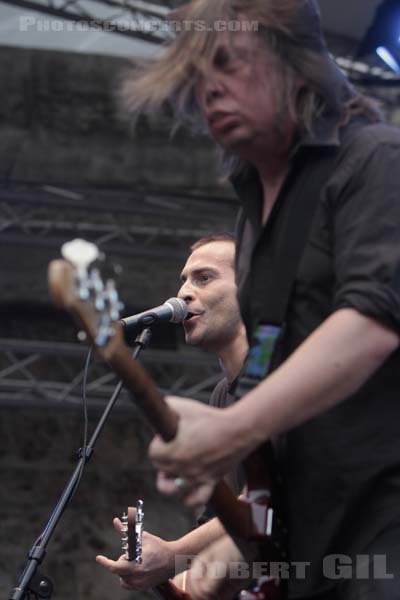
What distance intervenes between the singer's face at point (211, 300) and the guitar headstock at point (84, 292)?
5.61 ft

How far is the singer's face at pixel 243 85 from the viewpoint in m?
1.51

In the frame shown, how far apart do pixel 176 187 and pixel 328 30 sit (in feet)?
6.31

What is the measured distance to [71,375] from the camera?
8836 mm

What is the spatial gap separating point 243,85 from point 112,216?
22.5ft

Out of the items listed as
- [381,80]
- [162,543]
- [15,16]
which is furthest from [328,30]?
[162,543]

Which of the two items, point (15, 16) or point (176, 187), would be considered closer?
point (15, 16)

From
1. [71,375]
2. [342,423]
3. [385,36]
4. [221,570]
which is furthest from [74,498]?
[342,423]

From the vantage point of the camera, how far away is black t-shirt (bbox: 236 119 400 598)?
1487 millimetres

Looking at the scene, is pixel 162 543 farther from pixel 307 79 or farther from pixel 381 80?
pixel 381 80

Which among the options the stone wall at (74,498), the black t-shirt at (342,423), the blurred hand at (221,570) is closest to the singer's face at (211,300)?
the blurred hand at (221,570)

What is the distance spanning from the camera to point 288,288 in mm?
1562

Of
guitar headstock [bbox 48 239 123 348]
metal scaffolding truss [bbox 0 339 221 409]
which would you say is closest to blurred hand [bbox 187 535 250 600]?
guitar headstock [bbox 48 239 123 348]

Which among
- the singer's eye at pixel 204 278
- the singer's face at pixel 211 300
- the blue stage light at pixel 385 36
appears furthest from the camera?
the blue stage light at pixel 385 36

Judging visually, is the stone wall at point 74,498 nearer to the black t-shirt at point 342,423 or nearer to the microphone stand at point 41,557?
the microphone stand at point 41,557
